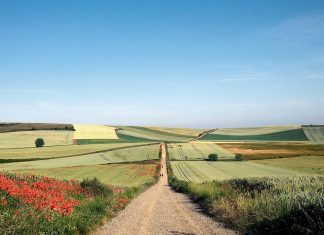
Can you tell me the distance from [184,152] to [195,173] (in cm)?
4000

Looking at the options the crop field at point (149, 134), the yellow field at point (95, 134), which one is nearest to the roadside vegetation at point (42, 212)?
the yellow field at point (95, 134)

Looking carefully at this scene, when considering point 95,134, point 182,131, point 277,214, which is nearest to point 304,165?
point 277,214

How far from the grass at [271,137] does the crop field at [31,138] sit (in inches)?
2160

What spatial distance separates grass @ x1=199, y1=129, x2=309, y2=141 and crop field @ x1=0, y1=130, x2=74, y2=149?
54.9 m

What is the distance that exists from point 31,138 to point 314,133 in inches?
3931

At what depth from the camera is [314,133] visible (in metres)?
149

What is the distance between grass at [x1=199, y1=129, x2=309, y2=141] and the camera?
144m

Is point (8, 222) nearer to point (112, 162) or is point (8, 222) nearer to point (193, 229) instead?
point (193, 229)

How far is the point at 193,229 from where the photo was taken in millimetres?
15750

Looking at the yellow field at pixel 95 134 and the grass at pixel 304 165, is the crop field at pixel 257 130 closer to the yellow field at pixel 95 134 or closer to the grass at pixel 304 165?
the yellow field at pixel 95 134

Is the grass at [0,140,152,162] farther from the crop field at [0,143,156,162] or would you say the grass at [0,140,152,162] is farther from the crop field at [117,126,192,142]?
the crop field at [117,126,192,142]

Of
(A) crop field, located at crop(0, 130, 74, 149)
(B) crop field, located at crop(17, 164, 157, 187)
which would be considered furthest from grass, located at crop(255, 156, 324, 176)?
(A) crop field, located at crop(0, 130, 74, 149)

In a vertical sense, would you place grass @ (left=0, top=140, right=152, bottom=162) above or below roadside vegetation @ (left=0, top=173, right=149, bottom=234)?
below

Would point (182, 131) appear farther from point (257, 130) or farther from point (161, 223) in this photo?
point (161, 223)
